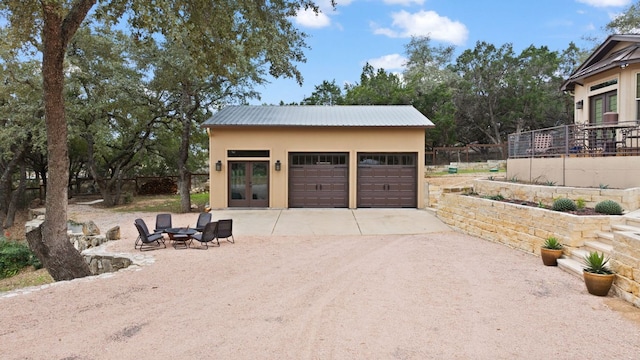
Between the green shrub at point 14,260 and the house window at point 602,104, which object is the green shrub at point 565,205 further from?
the green shrub at point 14,260

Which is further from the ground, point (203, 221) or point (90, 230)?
point (203, 221)

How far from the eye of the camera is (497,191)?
458 inches

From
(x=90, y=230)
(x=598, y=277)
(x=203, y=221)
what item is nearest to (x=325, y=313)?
(x=598, y=277)

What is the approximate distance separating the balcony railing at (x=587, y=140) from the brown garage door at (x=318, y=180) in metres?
7.33

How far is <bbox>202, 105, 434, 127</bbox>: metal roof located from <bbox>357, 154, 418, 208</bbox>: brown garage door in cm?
151

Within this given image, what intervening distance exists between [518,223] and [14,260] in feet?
53.1

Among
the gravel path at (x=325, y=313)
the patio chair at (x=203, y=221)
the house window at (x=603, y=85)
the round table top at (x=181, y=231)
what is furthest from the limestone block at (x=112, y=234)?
the house window at (x=603, y=85)

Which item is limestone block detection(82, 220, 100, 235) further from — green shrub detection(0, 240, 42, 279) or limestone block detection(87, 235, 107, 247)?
green shrub detection(0, 240, 42, 279)

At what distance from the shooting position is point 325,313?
5.19m

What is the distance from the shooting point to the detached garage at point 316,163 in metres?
16.1

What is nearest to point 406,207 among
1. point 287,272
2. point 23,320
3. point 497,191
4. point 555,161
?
point 497,191

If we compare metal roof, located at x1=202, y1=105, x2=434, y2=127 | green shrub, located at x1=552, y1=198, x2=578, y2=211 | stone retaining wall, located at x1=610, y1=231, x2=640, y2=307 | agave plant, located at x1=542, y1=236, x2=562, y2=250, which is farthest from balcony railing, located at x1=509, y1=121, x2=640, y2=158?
metal roof, located at x1=202, y1=105, x2=434, y2=127

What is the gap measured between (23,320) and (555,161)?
1206 cm

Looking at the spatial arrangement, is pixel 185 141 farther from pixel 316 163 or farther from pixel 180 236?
pixel 180 236
